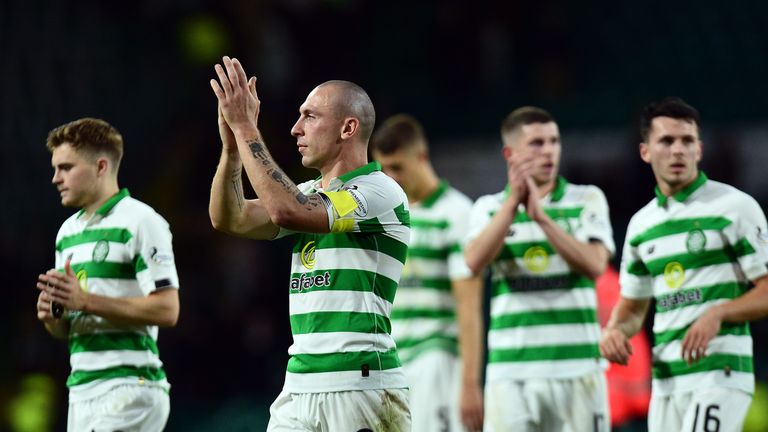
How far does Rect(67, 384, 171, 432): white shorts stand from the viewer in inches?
240

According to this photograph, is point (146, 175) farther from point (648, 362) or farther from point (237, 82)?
point (237, 82)

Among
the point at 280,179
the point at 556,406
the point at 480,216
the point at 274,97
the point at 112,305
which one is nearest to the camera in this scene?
the point at 280,179

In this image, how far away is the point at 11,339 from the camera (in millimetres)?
13555

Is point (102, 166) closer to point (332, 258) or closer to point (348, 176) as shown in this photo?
point (348, 176)

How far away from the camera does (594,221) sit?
7.26 m

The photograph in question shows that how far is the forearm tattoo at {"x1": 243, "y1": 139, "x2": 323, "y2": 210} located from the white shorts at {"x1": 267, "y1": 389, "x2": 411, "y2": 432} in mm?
833

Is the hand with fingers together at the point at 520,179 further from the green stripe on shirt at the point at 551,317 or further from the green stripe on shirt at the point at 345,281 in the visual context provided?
the green stripe on shirt at the point at 345,281

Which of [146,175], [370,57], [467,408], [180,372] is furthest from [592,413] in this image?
[370,57]

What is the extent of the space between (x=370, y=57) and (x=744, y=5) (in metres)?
5.43

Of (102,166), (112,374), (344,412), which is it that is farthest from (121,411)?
(344,412)

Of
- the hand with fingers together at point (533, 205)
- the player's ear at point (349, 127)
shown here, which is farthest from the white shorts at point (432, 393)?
the player's ear at point (349, 127)

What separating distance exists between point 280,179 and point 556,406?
111 inches

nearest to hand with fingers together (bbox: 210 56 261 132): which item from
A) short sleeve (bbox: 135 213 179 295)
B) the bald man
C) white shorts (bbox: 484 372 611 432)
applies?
the bald man

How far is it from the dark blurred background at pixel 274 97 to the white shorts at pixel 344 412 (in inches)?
268
